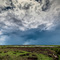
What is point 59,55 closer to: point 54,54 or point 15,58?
point 54,54

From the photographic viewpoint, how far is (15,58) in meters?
5.76

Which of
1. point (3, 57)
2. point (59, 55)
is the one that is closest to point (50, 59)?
point (59, 55)

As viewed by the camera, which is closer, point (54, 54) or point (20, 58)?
point (20, 58)

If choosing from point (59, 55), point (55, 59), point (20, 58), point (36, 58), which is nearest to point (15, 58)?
point (20, 58)

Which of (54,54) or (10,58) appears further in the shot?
(54,54)

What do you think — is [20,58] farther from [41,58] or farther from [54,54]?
[54,54]

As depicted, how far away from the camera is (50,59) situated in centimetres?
571

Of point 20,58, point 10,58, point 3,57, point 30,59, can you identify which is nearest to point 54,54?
point 30,59

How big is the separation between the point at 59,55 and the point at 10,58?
11.1ft

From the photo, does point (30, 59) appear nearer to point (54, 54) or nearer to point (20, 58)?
point (20, 58)

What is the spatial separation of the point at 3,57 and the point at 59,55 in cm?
388

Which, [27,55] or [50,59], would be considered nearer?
[50,59]

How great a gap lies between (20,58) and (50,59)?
1985mm

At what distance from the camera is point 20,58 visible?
5.77m
